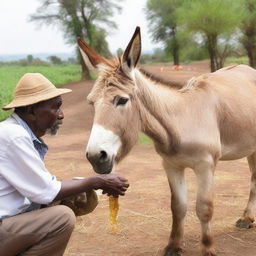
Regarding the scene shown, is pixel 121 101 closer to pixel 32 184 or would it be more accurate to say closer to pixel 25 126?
pixel 25 126

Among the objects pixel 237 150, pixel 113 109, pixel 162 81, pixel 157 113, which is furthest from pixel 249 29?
pixel 113 109

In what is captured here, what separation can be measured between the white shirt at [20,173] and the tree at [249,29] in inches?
769

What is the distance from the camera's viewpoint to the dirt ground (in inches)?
164

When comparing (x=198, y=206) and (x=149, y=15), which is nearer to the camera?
(x=198, y=206)

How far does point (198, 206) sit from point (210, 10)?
17.9 metres

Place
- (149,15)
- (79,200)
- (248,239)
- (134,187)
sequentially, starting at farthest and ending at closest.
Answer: (149,15) < (134,187) < (248,239) < (79,200)

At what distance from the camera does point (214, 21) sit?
19.6 m

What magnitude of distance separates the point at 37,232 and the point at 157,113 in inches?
57.6

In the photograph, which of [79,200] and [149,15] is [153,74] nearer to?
[79,200]

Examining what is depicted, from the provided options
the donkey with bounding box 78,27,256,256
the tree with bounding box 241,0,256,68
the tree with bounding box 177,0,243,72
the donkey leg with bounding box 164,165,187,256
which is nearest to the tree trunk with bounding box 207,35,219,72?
the tree with bounding box 177,0,243,72

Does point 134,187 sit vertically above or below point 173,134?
below

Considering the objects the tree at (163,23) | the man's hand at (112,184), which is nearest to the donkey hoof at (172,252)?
the man's hand at (112,184)

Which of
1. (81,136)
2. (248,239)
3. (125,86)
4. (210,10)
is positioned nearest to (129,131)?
(125,86)

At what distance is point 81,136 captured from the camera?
11.6 meters
